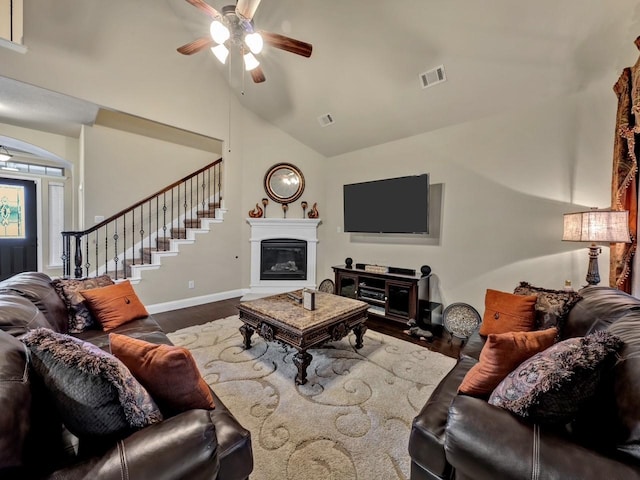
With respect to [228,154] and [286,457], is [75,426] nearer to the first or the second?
[286,457]

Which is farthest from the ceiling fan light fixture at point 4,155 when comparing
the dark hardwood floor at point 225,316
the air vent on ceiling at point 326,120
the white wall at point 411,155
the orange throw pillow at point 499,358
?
the orange throw pillow at point 499,358

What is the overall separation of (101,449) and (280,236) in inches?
171

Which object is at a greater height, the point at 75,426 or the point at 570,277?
the point at 570,277

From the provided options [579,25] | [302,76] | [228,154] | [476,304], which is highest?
[302,76]

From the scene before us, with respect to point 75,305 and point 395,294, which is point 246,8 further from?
point 395,294

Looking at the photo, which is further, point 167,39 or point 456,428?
point 167,39

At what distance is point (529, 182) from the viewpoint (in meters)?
3.10

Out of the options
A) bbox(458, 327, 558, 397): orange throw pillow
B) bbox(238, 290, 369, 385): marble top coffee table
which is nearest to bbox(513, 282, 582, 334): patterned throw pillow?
bbox(458, 327, 558, 397): orange throw pillow

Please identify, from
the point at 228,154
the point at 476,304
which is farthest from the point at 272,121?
the point at 476,304

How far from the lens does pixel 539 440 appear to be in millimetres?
876

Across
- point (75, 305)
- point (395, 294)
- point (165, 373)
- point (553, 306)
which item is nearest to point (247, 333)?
point (75, 305)

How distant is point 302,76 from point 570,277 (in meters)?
4.12

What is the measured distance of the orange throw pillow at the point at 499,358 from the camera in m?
1.18

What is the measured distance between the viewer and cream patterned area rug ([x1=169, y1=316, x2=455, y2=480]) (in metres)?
1.47
